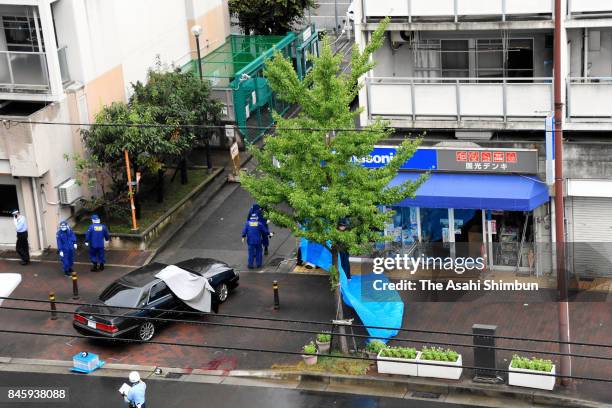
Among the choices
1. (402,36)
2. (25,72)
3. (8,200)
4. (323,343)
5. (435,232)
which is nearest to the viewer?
(323,343)

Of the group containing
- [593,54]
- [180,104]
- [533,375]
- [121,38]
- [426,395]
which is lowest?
[426,395]

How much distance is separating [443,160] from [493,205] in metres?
1.76

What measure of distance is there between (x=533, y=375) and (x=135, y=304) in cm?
922

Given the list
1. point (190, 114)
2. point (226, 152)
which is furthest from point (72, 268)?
point (226, 152)

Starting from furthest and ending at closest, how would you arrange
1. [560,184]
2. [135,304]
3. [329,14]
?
[329,14] < [135,304] < [560,184]

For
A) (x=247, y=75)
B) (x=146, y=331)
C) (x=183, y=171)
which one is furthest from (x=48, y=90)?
(x=146, y=331)

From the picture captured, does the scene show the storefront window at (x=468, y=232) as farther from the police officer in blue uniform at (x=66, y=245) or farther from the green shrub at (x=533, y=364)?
the police officer in blue uniform at (x=66, y=245)

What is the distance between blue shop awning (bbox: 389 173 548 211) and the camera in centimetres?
2755

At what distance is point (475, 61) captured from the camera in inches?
1161

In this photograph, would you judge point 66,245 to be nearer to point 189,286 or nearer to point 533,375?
point 189,286

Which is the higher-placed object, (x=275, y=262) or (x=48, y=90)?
(x=48, y=90)

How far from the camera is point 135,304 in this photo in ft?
86.1

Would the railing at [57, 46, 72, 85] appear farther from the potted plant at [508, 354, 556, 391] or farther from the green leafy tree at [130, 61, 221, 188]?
the potted plant at [508, 354, 556, 391]

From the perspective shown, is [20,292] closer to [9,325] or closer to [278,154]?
[9,325]
